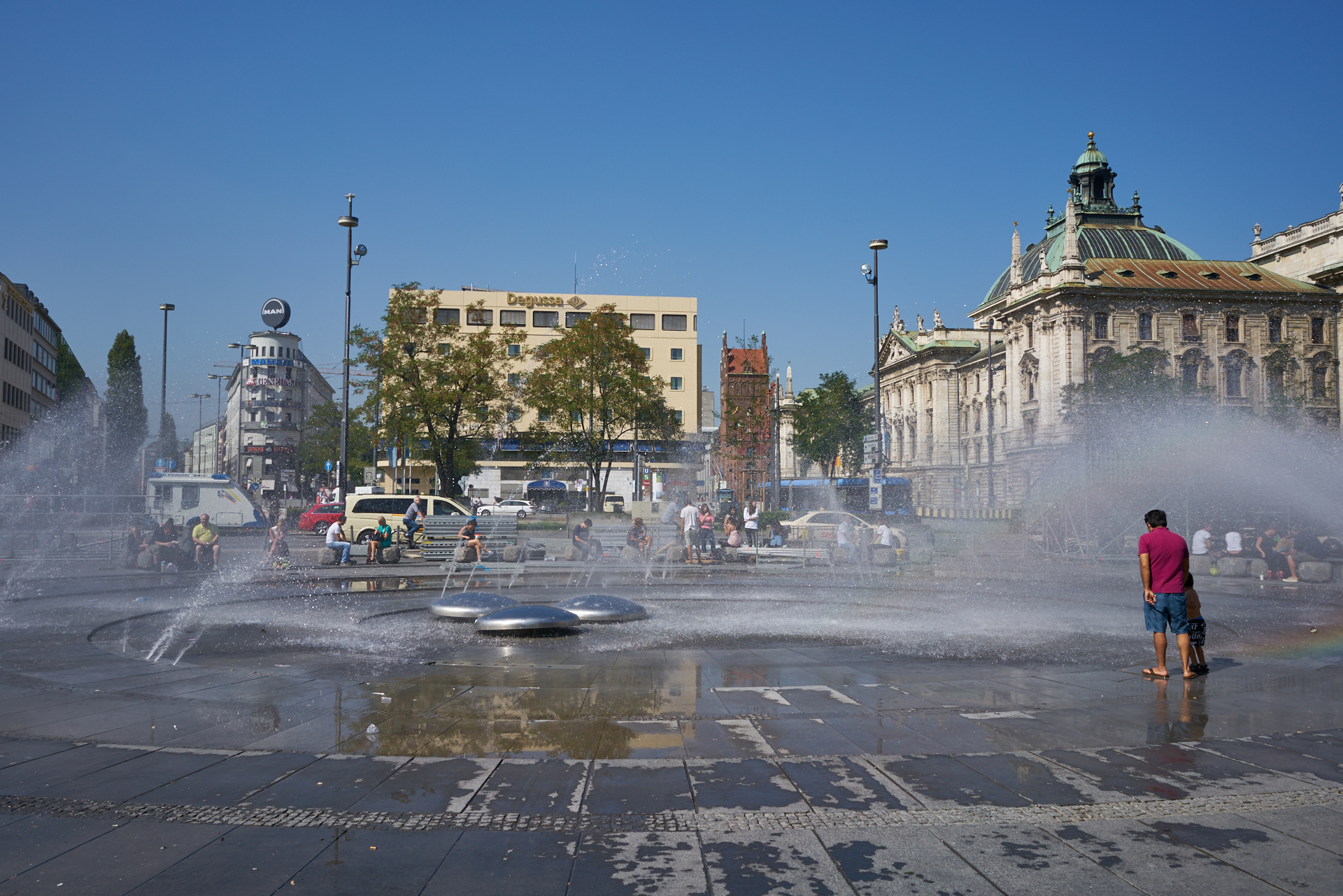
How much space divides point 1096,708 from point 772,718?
2.65 m

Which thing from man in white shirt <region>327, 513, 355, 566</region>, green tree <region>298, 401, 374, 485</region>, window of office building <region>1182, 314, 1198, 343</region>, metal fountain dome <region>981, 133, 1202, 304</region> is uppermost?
metal fountain dome <region>981, 133, 1202, 304</region>

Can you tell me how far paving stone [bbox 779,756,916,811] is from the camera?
4957mm

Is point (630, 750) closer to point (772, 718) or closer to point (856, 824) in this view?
point (772, 718)

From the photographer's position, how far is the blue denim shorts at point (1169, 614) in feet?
28.4

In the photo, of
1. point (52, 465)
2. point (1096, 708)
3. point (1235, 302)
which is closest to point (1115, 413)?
point (1235, 302)

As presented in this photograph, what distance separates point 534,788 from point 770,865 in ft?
5.44

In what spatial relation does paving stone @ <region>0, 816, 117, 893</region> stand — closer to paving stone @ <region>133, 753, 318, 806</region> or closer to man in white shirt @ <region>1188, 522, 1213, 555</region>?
paving stone @ <region>133, 753, 318, 806</region>

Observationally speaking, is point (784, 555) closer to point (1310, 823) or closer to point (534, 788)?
point (534, 788)

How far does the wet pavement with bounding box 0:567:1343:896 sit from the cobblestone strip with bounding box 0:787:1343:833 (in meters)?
0.02

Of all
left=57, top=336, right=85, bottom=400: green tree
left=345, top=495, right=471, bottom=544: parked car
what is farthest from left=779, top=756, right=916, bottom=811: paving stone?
left=57, top=336, right=85, bottom=400: green tree

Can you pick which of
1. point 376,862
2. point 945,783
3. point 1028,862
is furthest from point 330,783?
point 1028,862

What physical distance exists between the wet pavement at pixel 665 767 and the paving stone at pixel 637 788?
2cm

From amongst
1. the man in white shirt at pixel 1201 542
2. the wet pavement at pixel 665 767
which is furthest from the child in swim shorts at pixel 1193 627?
the man in white shirt at pixel 1201 542

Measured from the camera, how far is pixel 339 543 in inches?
963
